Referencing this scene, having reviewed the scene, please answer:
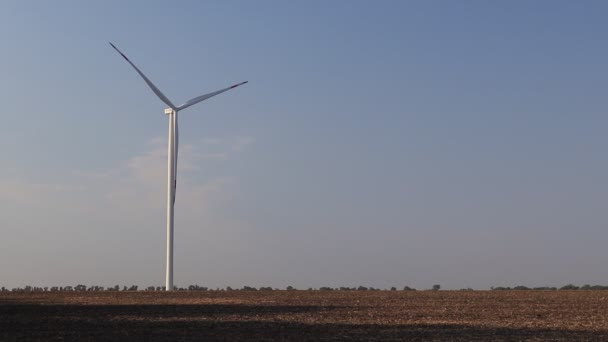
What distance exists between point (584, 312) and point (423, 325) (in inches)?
418

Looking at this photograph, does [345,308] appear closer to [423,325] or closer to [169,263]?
[423,325]

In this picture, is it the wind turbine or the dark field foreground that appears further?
the wind turbine

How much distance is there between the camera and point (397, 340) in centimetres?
2988

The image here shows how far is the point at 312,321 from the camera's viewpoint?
1465 inches

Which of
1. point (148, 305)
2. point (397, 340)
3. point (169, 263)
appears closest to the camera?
point (397, 340)

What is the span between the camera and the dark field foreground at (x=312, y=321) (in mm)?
31250

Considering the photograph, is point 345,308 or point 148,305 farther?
point 148,305

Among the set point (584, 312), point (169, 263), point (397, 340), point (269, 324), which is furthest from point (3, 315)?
point (169, 263)

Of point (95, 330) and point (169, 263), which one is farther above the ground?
point (169, 263)

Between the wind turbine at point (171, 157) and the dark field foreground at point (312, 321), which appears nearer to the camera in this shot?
the dark field foreground at point (312, 321)

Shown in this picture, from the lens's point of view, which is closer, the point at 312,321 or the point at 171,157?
the point at 312,321

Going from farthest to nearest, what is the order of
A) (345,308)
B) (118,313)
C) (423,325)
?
(345,308), (118,313), (423,325)

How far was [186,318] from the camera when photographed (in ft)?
127

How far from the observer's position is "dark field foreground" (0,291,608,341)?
3125cm
